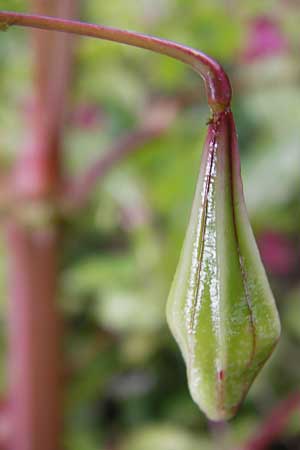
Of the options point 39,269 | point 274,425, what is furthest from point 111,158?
point 274,425

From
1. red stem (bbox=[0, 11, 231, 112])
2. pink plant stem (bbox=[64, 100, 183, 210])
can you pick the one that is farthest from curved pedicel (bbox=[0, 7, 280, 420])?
pink plant stem (bbox=[64, 100, 183, 210])

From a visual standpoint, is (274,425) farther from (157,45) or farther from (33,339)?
(157,45)

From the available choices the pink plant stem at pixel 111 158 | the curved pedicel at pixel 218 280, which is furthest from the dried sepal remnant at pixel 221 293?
the pink plant stem at pixel 111 158

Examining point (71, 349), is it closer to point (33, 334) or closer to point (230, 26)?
point (33, 334)

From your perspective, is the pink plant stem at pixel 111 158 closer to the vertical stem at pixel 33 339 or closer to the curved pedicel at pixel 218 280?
the vertical stem at pixel 33 339

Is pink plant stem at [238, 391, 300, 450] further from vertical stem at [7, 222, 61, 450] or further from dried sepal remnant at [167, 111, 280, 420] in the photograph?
dried sepal remnant at [167, 111, 280, 420]

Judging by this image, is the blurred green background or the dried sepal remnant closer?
the dried sepal remnant

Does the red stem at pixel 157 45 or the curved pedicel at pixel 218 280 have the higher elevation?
the red stem at pixel 157 45

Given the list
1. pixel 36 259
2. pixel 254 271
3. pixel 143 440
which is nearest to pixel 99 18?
pixel 36 259
